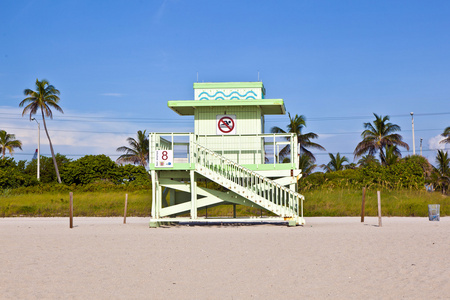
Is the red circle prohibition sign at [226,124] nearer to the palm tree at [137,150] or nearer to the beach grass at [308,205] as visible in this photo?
the beach grass at [308,205]

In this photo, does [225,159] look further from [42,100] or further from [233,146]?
[42,100]

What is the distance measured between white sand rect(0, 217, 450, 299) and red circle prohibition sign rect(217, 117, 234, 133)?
6707mm

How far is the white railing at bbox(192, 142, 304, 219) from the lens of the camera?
68.0ft

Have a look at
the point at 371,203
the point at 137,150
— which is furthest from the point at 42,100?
the point at 371,203

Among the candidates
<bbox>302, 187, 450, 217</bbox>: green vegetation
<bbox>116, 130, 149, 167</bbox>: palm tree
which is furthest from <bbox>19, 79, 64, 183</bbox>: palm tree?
<bbox>302, 187, 450, 217</bbox>: green vegetation

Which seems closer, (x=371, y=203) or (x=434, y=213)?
(x=434, y=213)

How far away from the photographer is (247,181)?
20.8 meters

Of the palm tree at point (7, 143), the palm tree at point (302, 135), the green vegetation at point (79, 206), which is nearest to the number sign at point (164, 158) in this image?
the green vegetation at point (79, 206)

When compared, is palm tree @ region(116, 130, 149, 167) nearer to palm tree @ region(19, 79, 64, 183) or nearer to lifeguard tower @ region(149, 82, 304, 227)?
palm tree @ region(19, 79, 64, 183)

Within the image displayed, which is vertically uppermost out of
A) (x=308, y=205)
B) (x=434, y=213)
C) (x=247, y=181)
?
(x=247, y=181)

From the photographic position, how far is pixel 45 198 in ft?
137

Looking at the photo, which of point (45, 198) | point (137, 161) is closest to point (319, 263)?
Answer: point (45, 198)

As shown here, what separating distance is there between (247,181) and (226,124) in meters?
3.05

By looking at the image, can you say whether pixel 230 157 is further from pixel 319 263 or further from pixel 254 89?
pixel 319 263
